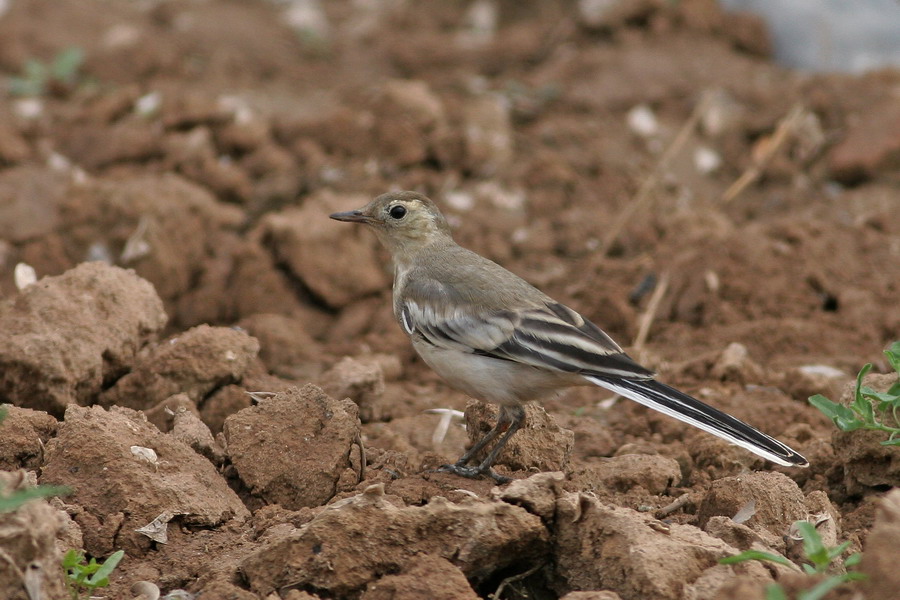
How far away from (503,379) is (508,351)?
14 cm

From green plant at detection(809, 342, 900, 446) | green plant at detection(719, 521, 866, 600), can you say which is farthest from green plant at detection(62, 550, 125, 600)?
green plant at detection(809, 342, 900, 446)

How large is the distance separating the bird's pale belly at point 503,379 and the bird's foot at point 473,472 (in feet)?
1.37

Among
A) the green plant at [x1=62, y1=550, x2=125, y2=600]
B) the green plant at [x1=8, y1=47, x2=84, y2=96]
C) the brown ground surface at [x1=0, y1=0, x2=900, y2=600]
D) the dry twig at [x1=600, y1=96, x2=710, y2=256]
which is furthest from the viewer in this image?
the green plant at [x1=8, y1=47, x2=84, y2=96]

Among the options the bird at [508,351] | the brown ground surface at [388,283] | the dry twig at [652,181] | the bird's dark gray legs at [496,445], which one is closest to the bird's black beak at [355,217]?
the bird at [508,351]

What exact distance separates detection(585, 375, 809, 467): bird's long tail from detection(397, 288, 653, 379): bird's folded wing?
66 millimetres

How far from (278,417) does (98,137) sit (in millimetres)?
5582

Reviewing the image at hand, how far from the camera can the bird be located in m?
5.11

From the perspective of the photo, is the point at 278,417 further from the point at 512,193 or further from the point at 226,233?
the point at 512,193

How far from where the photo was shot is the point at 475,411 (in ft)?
19.2

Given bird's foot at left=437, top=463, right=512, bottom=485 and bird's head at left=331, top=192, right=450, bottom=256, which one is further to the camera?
bird's head at left=331, top=192, right=450, bottom=256

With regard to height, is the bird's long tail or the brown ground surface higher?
the bird's long tail

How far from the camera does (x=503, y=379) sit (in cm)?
562

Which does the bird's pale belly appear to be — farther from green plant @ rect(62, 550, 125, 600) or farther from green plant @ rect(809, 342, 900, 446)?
green plant @ rect(62, 550, 125, 600)

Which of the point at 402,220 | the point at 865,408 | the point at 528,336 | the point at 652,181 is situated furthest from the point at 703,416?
the point at 652,181
